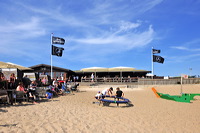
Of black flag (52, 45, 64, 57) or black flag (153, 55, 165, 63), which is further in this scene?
black flag (153, 55, 165, 63)

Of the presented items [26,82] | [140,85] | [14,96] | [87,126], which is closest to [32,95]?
[14,96]

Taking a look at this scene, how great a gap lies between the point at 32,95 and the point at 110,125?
6.16 meters

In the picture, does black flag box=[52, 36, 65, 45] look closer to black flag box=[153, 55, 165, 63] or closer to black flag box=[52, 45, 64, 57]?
black flag box=[52, 45, 64, 57]

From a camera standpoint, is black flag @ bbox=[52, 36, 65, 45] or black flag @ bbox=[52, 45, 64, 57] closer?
black flag @ bbox=[52, 36, 65, 45]

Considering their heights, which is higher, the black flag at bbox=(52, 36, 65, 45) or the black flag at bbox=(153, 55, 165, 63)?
the black flag at bbox=(52, 36, 65, 45)

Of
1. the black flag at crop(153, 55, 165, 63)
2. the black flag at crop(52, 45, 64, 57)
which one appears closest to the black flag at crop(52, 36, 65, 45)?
the black flag at crop(52, 45, 64, 57)

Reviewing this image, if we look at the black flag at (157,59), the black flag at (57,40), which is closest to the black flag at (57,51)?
the black flag at (57,40)

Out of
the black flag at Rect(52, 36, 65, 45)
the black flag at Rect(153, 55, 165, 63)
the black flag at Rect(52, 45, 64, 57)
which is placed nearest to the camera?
the black flag at Rect(52, 36, 65, 45)

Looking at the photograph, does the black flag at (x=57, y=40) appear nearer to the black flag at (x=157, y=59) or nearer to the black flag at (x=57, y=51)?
the black flag at (x=57, y=51)

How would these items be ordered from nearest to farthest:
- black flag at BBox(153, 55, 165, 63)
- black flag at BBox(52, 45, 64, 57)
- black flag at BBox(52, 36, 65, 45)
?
black flag at BBox(52, 36, 65, 45), black flag at BBox(52, 45, 64, 57), black flag at BBox(153, 55, 165, 63)

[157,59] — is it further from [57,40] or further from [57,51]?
[57,40]

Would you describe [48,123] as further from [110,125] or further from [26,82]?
[26,82]

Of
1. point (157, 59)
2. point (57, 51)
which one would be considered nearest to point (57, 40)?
point (57, 51)

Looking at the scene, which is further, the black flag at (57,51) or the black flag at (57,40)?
the black flag at (57,51)
